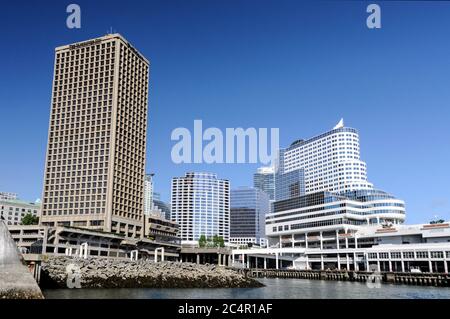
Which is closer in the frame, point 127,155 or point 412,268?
point 412,268

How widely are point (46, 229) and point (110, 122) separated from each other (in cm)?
4348

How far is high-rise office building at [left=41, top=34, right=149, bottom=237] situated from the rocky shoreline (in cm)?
6308

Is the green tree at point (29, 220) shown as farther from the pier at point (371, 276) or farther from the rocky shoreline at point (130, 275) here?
the rocky shoreline at point (130, 275)

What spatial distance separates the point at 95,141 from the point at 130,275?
81.8 m

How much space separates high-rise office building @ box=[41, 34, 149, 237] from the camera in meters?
134

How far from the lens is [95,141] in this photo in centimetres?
13700

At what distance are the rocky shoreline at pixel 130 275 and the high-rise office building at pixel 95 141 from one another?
63079 mm

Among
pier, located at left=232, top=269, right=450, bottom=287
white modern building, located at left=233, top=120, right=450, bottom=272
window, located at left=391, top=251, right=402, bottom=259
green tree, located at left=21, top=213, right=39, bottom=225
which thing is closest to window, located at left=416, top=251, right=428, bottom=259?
white modern building, located at left=233, top=120, right=450, bottom=272

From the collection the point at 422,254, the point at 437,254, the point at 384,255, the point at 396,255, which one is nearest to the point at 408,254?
the point at 396,255

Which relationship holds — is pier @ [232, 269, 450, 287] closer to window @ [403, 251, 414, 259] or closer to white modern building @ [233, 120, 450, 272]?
white modern building @ [233, 120, 450, 272]
